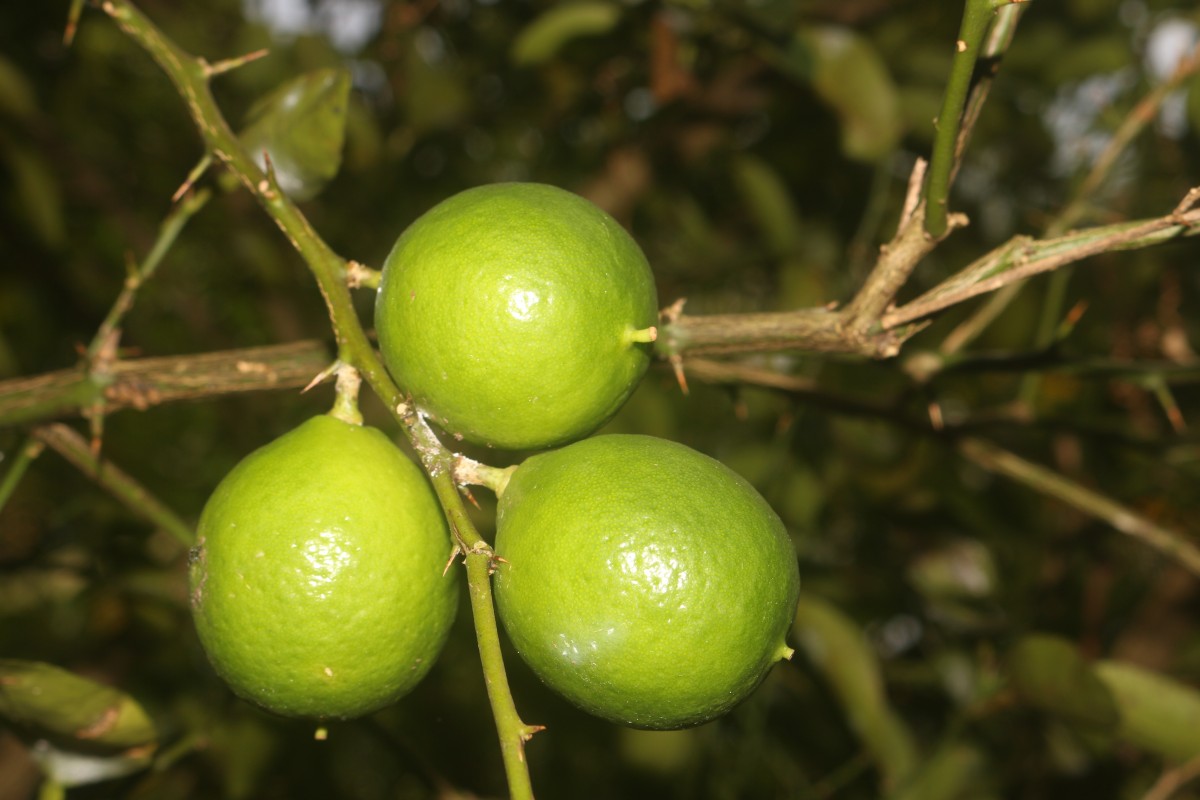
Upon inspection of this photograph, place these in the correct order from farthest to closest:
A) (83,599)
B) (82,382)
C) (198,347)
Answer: (198,347)
(83,599)
(82,382)

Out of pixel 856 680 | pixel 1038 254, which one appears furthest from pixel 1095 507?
pixel 1038 254

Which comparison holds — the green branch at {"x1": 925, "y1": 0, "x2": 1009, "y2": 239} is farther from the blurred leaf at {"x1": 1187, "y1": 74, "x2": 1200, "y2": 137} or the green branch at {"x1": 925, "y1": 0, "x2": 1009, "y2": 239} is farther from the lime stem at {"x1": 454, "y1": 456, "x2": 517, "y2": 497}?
the blurred leaf at {"x1": 1187, "y1": 74, "x2": 1200, "y2": 137}

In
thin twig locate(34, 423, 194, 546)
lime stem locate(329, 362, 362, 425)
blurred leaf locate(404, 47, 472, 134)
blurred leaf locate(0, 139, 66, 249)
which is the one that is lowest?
lime stem locate(329, 362, 362, 425)

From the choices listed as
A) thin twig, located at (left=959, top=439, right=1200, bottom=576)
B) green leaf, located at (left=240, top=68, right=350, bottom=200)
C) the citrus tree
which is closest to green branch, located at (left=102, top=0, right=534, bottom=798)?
the citrus tree

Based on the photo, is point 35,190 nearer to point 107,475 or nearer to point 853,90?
point 107,475

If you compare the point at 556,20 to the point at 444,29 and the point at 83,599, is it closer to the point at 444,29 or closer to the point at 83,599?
the point at 444,29

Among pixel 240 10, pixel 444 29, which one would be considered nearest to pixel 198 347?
pixel 240 10
